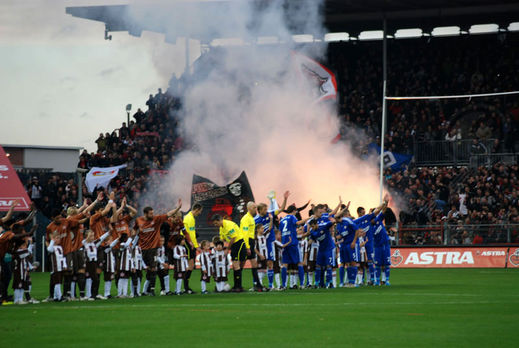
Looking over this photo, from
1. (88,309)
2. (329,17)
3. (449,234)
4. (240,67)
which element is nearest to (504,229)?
(449,234)

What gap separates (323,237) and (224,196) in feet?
41.0

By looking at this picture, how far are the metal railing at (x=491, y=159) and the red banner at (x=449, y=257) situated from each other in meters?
5.79

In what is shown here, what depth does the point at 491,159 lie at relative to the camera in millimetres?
37812

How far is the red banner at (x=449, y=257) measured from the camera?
3228cm

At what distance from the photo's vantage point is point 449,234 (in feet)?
108

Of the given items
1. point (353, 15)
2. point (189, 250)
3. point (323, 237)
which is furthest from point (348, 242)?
Answer: point (353, 15)

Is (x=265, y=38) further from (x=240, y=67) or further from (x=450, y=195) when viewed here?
(x=450, y=195)

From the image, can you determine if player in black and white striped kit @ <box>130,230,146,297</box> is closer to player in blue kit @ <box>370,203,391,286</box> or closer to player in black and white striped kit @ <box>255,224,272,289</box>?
player in black and white striped kit @ <box>255,224,272,289</box>

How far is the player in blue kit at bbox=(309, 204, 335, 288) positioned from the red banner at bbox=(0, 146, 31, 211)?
15695 millimetres

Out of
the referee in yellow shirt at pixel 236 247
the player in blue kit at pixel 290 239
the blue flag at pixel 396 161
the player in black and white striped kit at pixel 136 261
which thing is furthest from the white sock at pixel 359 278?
the blue flag at pixel 396 161

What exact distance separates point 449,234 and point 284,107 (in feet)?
33.4

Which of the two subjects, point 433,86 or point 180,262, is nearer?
point 180,262

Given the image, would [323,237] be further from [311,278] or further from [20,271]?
[20,271]

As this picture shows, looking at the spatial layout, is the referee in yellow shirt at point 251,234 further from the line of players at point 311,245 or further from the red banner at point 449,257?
the red banner at point 449,257
